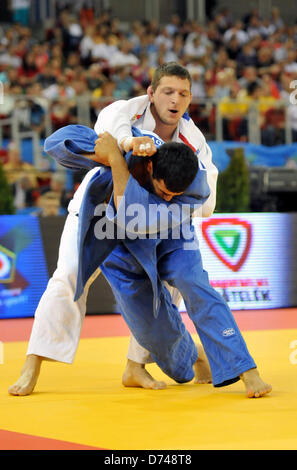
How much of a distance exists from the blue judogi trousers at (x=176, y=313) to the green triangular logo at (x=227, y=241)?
3417 millimetres

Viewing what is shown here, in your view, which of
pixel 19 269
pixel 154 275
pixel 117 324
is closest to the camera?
pixel 154 275

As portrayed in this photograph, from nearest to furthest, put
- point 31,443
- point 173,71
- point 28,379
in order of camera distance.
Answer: point 31,443
point 28,379
point 173,71

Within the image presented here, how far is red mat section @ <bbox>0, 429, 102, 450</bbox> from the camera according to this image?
8.56 ft

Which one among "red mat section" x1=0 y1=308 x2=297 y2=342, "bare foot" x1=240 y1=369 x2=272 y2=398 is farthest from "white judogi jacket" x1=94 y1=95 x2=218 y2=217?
"red mat section" x1=0 y1=308 x2=297 y2=342

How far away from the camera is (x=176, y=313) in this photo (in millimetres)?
3809

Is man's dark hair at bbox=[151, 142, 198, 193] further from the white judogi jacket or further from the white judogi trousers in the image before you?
the white judogi trousers

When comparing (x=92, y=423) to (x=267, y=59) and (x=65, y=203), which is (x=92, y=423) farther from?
(x=267, y=59)

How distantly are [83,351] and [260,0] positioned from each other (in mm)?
13743

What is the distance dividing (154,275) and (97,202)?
1.46 feet

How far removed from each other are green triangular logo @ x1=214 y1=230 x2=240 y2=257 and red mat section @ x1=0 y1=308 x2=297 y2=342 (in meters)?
0.60

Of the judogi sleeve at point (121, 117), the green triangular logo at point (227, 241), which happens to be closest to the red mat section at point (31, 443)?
the judogi sleeve at point (121, 117)

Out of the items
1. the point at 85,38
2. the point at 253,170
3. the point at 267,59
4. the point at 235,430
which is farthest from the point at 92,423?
the point at 267,59

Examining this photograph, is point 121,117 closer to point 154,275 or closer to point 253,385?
point 154,275

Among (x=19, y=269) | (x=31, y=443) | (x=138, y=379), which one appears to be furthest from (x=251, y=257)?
(x=31, y=443)
